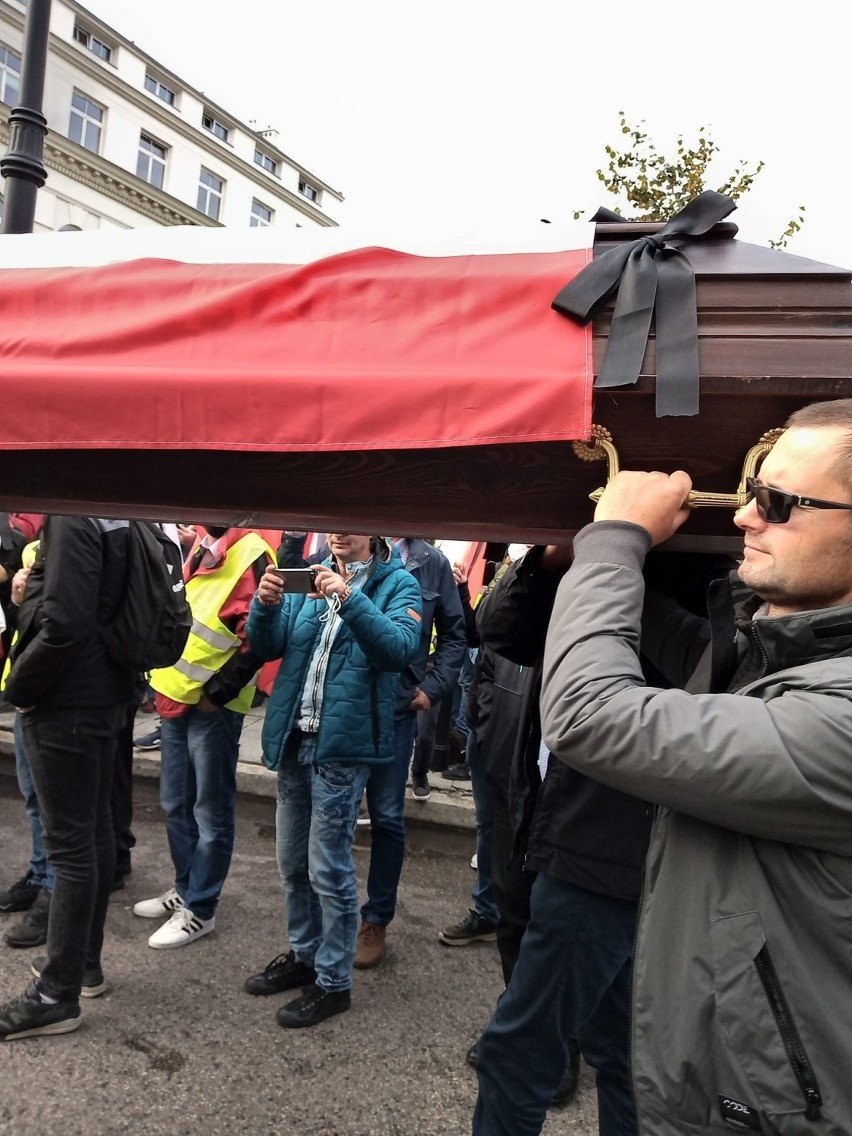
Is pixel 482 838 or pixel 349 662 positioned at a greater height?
pixel 349 662

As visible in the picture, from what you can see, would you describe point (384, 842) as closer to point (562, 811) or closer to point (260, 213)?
point (562, 811)

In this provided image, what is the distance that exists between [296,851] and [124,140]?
102ft

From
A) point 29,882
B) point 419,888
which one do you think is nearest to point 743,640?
point 419,888

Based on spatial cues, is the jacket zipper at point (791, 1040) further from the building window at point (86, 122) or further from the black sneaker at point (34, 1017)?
the building window at point (86, 122)

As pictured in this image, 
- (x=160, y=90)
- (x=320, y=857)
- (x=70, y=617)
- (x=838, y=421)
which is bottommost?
(x=320, y=857)

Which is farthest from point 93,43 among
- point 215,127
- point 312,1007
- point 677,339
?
point 677,339

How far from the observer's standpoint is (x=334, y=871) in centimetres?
307

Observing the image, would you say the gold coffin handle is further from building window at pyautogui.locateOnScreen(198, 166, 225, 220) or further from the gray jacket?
building window at pyautogui.locateOnScreen(198, 166, 225, 220)

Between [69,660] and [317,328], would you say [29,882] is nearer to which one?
[69,660]

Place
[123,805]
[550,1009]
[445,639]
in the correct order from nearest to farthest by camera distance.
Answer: [550,1009]
[123,805]
[445,639]

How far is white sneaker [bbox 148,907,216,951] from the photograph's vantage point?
3.54 meters

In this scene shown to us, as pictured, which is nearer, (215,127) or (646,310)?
(646,310)

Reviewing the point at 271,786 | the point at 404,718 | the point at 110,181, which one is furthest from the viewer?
the point at 110,181

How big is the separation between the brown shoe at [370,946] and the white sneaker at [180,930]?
2.31 feet
